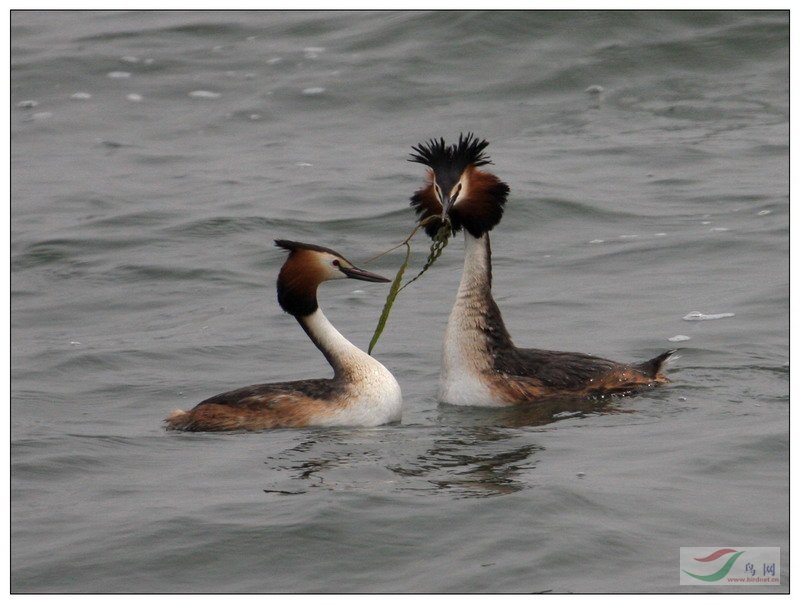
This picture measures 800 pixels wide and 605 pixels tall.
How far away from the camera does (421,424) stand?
32.7 ft

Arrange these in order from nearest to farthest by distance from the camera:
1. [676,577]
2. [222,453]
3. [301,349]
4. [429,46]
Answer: [676,577]
[222,453]
[301,349]
[429,46]

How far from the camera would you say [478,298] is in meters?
10.4

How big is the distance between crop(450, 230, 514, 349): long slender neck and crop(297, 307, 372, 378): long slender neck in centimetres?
78

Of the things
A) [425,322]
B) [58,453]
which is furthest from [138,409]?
[425,322]

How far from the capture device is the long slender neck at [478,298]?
10.4m

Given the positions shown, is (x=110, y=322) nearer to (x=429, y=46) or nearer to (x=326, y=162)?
(x=326, y=162)

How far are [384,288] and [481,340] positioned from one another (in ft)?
12.7

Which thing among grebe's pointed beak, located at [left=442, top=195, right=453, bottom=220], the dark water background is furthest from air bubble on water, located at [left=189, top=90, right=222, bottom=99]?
grebe's pointed beak, located at [left=442, top=195, right=453, bottom=220]

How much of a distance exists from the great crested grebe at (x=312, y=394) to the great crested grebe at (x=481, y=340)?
57 centimetres

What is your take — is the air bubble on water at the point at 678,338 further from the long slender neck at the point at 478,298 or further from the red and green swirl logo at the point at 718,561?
the red and green swirl logo at the point at 718,561

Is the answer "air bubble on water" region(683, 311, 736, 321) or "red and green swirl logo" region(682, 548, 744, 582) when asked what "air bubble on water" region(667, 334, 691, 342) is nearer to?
"air bubble on water" region(683, 311, 736, 321)

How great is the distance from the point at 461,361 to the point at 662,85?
9539mm

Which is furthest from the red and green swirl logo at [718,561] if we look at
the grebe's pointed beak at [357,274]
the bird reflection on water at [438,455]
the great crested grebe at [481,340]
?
the grebe's pointed beak at [357,274]

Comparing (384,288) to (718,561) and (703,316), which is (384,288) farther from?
(718,561)
